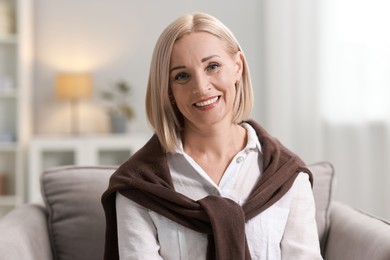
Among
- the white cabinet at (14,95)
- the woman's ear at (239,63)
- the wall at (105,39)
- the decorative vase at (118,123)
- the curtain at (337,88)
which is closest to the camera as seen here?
the woman's ear at (239,63)

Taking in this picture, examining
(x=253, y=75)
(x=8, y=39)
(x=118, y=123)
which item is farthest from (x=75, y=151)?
(x=253, y=75)

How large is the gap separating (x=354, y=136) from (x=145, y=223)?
3259 millimetres

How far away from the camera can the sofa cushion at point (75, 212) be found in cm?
218

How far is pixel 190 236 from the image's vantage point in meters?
1.78

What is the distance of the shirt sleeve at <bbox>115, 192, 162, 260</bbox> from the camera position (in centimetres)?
172

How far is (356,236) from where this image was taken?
6.30ft

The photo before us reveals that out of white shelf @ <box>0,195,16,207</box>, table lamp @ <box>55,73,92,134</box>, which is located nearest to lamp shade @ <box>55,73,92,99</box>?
table lamp @ <box>55,73,92,134</box>

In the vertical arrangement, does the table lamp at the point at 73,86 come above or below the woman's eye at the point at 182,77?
below

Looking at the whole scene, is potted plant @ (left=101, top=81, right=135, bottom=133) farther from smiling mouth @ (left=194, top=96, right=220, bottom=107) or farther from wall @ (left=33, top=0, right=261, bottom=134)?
smiling mouth @ (left=194, top=96, right=220, bottom=107)

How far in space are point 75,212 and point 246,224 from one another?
0.65 metres

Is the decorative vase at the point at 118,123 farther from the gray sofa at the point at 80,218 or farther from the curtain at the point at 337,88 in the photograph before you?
the gray sofa at the point at 80,218

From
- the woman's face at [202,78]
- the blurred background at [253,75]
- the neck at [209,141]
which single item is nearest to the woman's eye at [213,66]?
the woman's face at [202,78]

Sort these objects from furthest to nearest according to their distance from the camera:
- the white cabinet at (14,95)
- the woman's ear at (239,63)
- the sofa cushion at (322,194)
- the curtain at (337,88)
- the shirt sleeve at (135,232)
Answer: the white cabinet at (14,95), the curtain at (337,88), the sofa cushion at (322,194), the woman's ear at (239,63), the shirt sleeve at (135,232)

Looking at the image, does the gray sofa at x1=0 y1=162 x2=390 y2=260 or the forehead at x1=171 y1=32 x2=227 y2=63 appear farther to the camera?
the gray sofa at x1=0 y1=162 x2=390 y2=260
